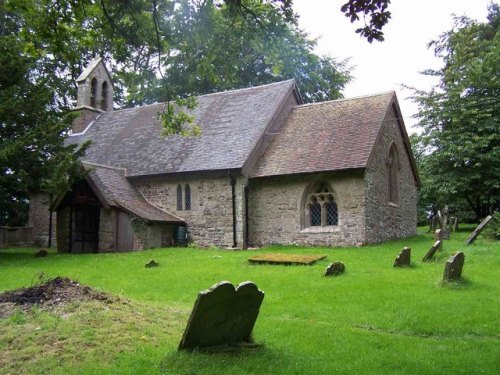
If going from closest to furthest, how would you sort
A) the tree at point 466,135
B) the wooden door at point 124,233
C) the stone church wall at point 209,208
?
the wooden door at point 124,233
the stone church wall at point 209,208
the tree at point 466,135

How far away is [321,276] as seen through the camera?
525 inches

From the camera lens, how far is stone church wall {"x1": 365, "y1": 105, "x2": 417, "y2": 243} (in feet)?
70.8

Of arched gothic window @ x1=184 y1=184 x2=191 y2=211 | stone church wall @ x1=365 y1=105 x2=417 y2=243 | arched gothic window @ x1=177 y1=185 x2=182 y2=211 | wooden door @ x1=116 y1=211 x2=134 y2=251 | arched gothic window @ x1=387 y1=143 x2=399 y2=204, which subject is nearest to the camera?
stone church wall @ x1=365 y1=105 x2=417 y2=243

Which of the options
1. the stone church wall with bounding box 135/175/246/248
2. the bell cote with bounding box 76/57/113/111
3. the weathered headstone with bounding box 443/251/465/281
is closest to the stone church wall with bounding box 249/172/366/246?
the stone church wall with bounding box 135/175/246/248

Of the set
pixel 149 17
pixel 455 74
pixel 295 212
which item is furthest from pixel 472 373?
pixel 455 74

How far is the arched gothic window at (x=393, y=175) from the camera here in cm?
2491

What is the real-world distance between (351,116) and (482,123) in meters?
9.24

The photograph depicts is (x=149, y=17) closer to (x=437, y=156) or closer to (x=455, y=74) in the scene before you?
(x=437, y=156)

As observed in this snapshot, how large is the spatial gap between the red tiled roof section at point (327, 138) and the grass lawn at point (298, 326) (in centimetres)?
750

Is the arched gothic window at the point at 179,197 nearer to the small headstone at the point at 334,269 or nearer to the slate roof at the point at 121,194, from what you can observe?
the slate roof at the point at 121,194

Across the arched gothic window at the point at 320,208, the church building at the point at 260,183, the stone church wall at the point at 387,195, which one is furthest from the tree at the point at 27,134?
the stone church wall at the point at 387,195

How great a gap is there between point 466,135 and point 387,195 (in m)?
7.63

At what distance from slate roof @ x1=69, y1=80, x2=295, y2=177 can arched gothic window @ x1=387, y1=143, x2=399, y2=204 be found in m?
6.13

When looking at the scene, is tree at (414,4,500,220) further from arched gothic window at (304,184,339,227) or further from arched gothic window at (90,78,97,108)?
arched gothic window at (90,78,97,108)
